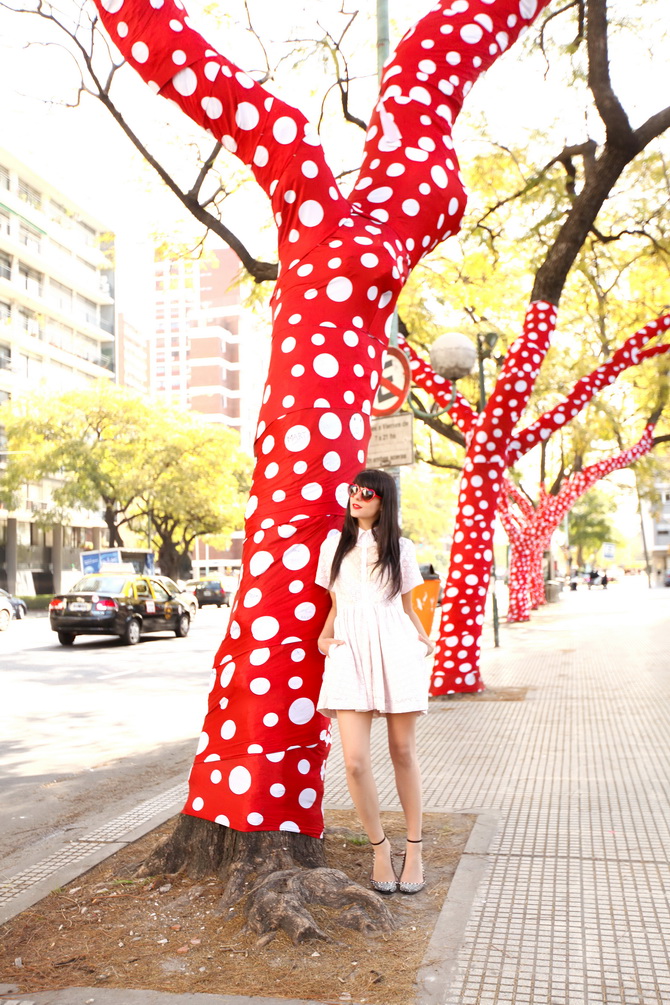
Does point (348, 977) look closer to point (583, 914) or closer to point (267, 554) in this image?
point (583, 914)

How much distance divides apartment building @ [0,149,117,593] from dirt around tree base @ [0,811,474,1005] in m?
41.4

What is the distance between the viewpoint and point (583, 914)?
4004 millimetres

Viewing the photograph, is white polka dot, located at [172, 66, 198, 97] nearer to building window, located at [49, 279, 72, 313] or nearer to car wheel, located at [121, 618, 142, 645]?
car wheel, located at [121, 618, 142, 645]

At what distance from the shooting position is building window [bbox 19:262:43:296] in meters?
52.8

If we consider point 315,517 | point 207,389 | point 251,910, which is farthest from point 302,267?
point 207,389

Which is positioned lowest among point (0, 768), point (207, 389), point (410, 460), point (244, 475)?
point (0, 768)

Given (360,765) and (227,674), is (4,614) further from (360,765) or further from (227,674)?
(360,765)

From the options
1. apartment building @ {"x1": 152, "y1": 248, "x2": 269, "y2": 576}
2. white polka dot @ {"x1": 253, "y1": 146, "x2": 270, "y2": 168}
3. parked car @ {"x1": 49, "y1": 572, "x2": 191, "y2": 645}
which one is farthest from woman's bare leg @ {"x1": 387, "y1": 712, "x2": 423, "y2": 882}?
apartment building @ {"x1": 152, "y1": 248, "x2": 269, "y2": 576}

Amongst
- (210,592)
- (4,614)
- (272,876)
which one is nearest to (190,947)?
(272,876)

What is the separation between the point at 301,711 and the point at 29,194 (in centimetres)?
5415

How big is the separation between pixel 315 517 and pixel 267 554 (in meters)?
0.29

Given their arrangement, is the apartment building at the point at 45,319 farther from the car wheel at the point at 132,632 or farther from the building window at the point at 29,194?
the car wheel at the point at 132,632

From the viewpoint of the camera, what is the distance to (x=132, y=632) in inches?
837

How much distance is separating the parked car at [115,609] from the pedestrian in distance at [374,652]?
16.9 metres
